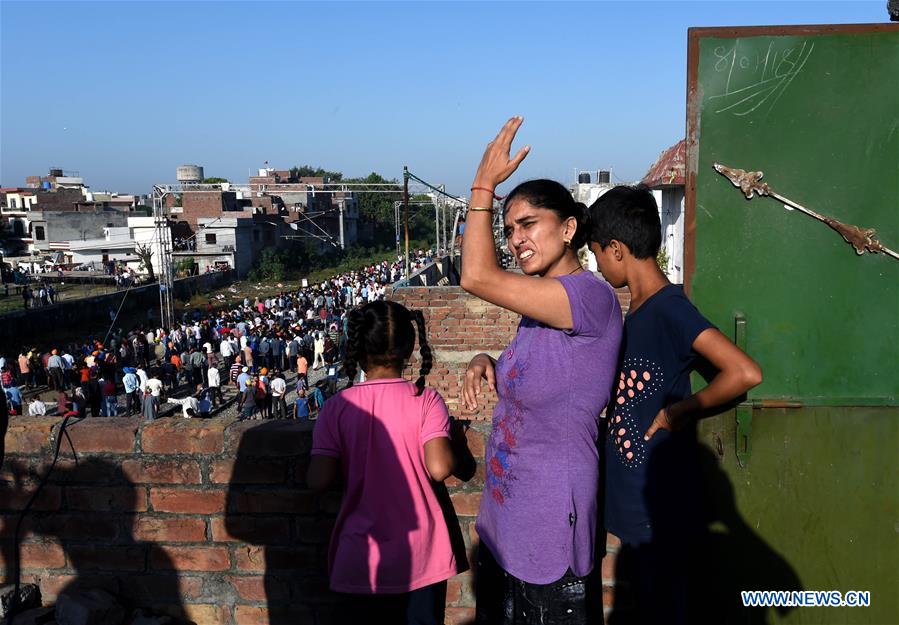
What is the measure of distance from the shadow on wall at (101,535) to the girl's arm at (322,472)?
3.56ft

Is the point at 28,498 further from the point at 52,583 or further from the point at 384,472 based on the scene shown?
the point at 384,472

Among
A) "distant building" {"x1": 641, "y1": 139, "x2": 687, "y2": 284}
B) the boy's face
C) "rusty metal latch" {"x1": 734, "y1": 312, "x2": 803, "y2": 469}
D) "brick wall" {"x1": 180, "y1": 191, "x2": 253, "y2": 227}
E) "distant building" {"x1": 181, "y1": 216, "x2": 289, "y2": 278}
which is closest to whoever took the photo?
the boy's face

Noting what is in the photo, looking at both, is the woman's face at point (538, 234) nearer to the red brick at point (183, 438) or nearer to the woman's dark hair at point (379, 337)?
the woman's dark hair at point (379, 337)

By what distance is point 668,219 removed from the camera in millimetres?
16719

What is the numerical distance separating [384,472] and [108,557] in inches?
56.4

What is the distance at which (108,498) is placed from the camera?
112 inches

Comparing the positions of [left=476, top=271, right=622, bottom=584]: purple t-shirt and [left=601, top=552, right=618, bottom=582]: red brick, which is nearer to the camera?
[left=476, top=271, right=622, bottom=584]: purple t-shirt

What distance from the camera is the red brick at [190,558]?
9.32 feet

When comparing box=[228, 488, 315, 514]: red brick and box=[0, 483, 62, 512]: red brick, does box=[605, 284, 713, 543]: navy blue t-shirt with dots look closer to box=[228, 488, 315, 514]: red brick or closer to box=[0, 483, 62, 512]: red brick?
box=[228, 488, 315, 514]: red brick

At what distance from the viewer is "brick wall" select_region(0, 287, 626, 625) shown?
2768mm

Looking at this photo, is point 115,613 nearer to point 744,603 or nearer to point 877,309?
point 744,603

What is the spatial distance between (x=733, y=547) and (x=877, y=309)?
3.22 ft

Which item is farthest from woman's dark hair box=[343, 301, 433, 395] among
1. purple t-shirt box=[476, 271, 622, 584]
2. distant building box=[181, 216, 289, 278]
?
distant building box=[181, 216, 289, 278]

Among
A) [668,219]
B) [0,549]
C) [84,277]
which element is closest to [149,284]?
[84,277]
